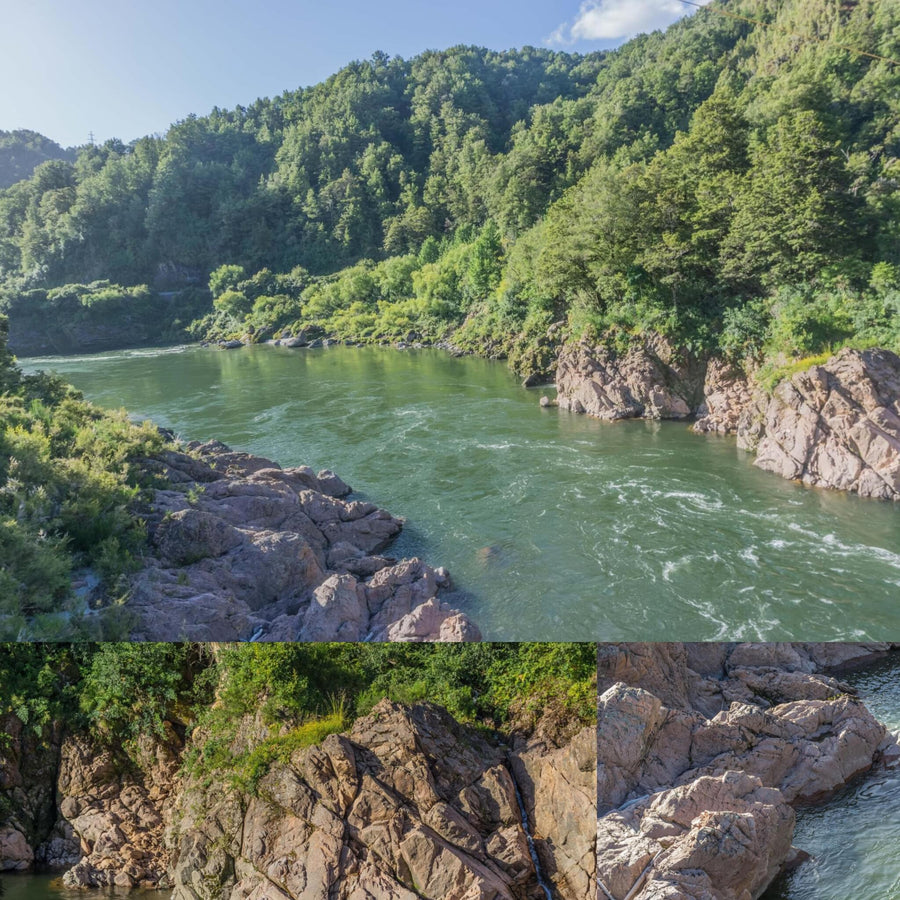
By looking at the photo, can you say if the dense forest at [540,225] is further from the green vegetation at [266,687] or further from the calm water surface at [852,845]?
the calm water surface at [852,845]

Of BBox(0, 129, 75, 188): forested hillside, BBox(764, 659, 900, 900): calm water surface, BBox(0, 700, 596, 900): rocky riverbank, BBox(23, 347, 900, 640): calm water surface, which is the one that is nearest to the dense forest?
BBox(0, 129, 75, 188): forested hillside

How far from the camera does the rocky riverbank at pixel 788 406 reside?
289 inches

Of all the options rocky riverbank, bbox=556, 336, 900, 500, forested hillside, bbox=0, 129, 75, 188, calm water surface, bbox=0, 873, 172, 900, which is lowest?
calm water surface, bbox=0, 873, 172, 900

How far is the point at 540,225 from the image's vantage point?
18.3 m

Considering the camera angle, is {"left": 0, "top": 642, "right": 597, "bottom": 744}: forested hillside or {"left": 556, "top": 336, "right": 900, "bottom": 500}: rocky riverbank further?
{"left": 556, "top": 336, "right": 900, "bottom": 500}: rocky riverbank

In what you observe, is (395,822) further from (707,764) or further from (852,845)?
(852,845)

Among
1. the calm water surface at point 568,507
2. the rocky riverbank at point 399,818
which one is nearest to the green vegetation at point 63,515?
the rocky riverbank at point 399,818

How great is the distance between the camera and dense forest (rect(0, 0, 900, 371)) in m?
6.80

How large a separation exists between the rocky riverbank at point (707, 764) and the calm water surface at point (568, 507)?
1.78m

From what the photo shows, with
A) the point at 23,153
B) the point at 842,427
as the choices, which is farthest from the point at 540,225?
the point at 23,153

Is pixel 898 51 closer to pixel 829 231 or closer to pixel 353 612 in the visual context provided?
pixel 829 231

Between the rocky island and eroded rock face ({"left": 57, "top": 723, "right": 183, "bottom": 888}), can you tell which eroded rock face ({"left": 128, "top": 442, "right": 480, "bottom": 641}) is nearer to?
eroded rock face ({"left": 57, "top": 723, "right": 183, "bottom": 888})

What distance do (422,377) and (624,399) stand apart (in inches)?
215

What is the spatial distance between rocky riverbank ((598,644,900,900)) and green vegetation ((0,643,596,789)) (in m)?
0.24
